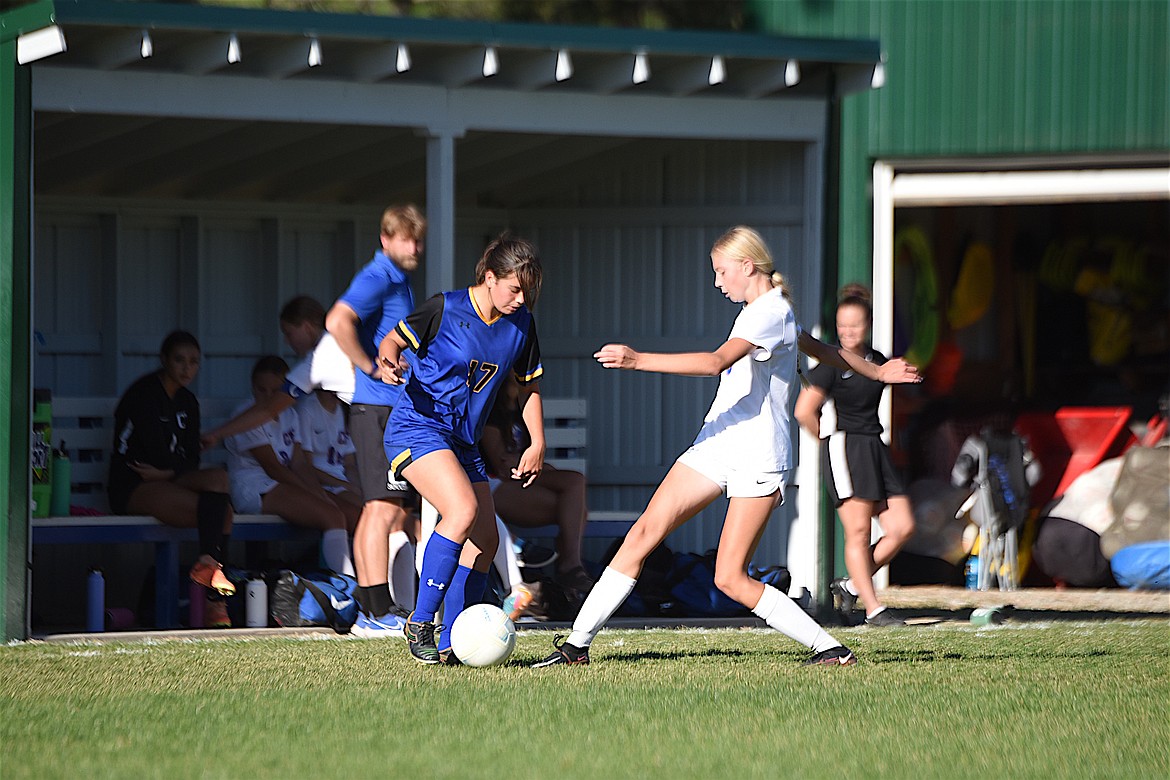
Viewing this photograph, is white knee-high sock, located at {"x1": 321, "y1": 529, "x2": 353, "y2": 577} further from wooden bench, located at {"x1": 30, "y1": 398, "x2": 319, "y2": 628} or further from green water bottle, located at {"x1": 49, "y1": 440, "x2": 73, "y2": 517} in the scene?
green water bottle, located at {"x1": 49, "y1": 440, "x2": 73, "y2": 517}

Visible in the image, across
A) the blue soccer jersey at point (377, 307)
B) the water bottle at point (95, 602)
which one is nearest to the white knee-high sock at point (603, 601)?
the blue soccer jersey at point (377, 307)

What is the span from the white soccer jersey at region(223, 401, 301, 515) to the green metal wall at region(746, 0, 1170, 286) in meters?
4.06

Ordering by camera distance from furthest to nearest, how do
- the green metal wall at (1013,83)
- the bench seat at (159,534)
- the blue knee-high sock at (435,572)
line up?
1. the green metal wall at (1013,83)
2. the bench seat at (159,534)
3. the blue knee-high sock at (435,572)

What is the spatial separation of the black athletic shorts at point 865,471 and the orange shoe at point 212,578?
328 cm

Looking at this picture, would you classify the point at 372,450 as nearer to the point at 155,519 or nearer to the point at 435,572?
the point at 155,519

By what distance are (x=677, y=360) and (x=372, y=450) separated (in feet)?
8.24

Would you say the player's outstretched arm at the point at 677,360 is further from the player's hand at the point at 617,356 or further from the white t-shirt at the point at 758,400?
the white t-shirt at the point at 758,400

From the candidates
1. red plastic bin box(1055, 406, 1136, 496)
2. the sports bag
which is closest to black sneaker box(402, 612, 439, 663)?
the sports bag

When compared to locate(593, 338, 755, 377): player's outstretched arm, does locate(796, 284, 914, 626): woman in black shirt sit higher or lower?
lower

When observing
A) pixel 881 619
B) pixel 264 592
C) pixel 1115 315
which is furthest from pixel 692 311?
pixel 1115 315

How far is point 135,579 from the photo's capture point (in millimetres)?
10102

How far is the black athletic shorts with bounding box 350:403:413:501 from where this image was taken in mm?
8031

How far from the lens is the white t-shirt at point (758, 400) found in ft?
20.9

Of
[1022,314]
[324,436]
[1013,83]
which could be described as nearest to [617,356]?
[324,436]
